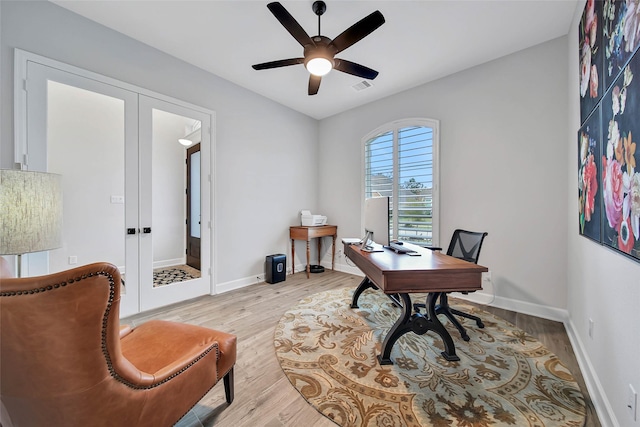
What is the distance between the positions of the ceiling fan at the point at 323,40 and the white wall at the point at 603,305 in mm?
1863

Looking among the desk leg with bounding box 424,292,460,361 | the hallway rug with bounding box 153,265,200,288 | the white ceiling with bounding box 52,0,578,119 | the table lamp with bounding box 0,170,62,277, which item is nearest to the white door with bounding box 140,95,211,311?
the hallway rug with bounding box 153,265,200,288

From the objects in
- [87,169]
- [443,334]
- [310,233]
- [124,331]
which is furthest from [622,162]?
[87,169]

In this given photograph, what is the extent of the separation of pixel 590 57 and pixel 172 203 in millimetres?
4100

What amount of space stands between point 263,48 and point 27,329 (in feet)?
9.92

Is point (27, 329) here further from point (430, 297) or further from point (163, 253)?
point (163, 253)

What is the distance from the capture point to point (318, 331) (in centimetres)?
236

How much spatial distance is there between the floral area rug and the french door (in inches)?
65.8

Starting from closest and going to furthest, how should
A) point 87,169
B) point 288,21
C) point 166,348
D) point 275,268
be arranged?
point 166,348
point 288,21
point 87,169
point 275,268

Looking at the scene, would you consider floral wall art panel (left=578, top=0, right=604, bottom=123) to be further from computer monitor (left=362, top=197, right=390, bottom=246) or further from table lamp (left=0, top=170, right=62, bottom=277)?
table lamp (left=0, top=170, right=62, bottom=277)

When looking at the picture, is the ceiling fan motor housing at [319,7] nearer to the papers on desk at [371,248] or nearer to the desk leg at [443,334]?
the papers on desk at [371,248]

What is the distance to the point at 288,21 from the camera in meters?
1.86

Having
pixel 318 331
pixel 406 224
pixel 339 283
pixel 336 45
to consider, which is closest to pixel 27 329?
pixel 318 331

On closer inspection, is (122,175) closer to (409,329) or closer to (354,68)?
(354,68)

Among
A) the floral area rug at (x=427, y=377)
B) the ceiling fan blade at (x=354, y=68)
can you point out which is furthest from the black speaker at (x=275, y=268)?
the ceiling fan blade at (x=354, y=68)
